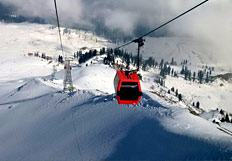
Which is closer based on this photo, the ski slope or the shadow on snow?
the shadow on snow

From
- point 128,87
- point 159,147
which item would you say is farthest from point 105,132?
point 128,87

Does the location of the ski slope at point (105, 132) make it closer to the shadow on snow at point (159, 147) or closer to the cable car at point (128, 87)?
the shadow on snow at point (159, 147)

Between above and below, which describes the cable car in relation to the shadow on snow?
above

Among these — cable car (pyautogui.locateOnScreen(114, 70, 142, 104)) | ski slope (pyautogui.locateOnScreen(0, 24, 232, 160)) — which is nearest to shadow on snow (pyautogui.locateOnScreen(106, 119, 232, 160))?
ski slope (pyautogui.locateOnScreen(0, 24, 232, 160))

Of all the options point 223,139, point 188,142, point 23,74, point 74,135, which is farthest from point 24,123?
point 23,74

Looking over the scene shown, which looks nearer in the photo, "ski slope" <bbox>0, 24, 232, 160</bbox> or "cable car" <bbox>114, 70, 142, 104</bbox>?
"cable car" <bbox>114, 70, 142, 104</bbox>

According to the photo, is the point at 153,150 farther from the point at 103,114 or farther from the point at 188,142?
the point at 103,114

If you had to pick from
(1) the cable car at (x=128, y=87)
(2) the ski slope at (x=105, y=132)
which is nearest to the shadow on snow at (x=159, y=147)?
(2) the ski slope at (x=105, y=132)

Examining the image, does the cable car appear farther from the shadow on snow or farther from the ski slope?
the ski slope
